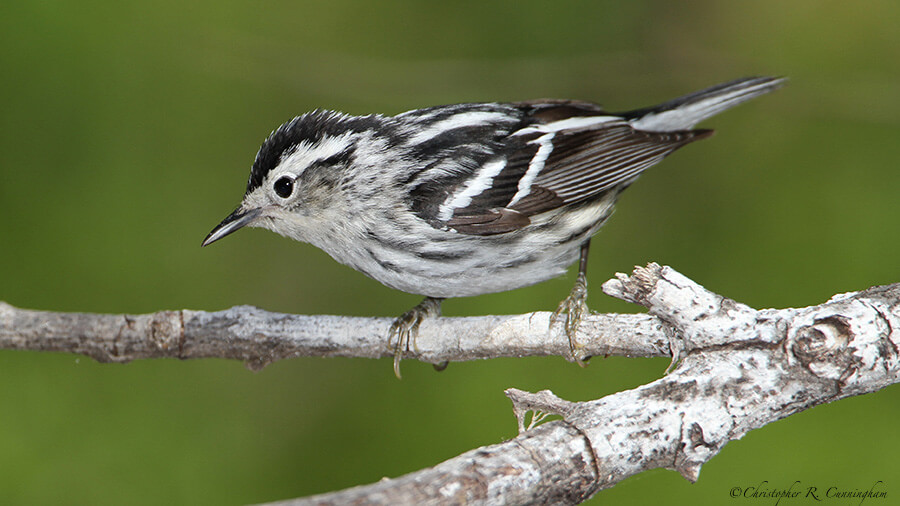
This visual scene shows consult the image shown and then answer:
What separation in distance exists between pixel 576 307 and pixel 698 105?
1244 millimetres

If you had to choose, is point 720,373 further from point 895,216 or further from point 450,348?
point 895,216

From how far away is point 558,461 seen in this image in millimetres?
2006

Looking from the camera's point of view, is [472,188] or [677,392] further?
[472,188]

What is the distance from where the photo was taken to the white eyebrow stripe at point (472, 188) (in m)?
3.25

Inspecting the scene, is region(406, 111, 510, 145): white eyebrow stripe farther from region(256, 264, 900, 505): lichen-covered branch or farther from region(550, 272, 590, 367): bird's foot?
region(256, 264, 900, 505): lichen-covered branch

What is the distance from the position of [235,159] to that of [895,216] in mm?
2830

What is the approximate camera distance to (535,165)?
357cm

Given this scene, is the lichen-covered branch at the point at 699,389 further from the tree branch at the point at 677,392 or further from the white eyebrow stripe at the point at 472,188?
the white eyebrow stripe at the point at 472,188

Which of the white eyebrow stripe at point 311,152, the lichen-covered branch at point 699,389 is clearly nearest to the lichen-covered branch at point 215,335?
the white eyebrow stripe at point 311,152

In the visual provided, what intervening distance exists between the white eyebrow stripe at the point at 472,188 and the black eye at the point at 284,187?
65 cm

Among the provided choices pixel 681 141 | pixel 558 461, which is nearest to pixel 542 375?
pixel 681 141

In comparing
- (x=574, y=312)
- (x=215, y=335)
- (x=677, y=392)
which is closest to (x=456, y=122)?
(x=574, y=312)

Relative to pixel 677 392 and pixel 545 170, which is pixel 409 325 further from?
pixel 677 392

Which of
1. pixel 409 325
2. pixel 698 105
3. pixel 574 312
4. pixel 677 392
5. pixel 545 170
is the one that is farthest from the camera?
pixel 698 105
